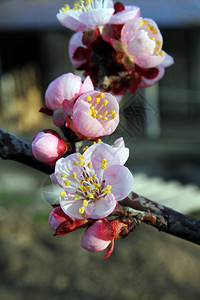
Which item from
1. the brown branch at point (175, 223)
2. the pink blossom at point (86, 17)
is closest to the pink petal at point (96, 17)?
the pink blossom at point (86, 17)

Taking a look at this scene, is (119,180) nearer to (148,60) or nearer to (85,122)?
(85,122)

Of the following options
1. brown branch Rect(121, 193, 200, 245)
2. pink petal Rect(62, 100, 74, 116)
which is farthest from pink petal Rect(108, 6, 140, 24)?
brown branch Rect(121, 193, 200, 245)

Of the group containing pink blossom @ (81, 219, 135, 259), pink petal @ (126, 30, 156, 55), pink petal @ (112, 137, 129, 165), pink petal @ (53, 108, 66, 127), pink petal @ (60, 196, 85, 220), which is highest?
pink petal @ (126, 30, 156, 55)

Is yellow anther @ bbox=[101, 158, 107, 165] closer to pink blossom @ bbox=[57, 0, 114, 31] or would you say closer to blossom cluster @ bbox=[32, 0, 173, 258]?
blossom cluster @ bbox=[32, 0, 173, 258]

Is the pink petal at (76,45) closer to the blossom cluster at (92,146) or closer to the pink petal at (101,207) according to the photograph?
the blossom cluster at (92,146)

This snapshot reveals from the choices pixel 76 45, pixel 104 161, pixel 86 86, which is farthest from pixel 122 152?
pixel 76 45

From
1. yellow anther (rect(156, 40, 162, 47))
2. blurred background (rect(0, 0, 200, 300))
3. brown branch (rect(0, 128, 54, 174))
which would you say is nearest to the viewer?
brown branch (rect(0, 128, 54, 174))
